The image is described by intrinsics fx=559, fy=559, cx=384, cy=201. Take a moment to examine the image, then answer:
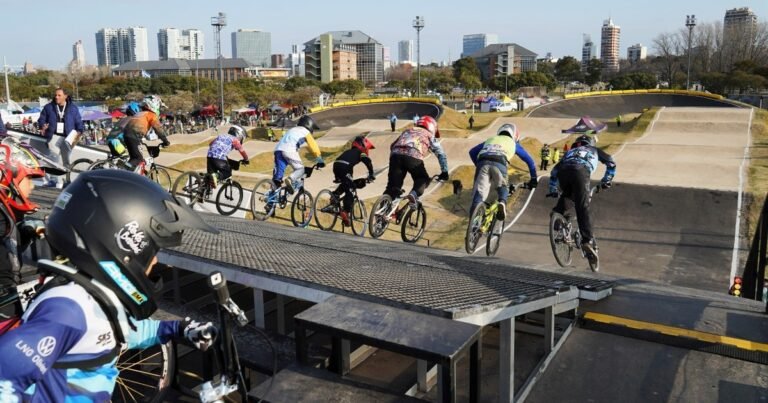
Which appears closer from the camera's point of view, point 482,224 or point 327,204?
point 482,224

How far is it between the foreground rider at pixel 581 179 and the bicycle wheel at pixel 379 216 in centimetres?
289

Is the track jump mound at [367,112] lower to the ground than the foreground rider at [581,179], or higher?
higher

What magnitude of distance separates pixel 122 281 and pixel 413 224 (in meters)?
8.62

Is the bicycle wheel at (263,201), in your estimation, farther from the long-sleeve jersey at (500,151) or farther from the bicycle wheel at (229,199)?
the long-sleeve jersey at (500,151)

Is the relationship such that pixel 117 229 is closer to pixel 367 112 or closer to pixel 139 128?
pixel 139 128

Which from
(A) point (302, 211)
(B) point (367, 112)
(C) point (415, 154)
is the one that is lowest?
(A) point (302, 211)

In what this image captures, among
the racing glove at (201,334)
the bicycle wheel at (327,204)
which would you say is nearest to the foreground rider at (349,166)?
the bicycle wheel at (327,204)

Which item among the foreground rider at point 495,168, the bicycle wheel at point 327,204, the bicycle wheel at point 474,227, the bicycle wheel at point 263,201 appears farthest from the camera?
the bicycle wheel at point 327,204

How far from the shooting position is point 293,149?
34.2ft

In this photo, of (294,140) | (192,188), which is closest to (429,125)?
(294,140)

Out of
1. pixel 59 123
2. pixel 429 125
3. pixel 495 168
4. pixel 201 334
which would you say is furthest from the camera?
pixel 59 123

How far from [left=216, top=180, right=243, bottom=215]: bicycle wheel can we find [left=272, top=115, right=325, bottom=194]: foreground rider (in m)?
1.19

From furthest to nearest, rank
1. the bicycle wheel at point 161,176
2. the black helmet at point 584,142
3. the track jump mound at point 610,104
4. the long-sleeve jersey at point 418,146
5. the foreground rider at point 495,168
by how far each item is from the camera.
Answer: the track jump mound at point 610,104 < the bicycle wheel at point 161,176 < the long-sleeve jersey at point 418,146 < the black helmet at point 584,142 < the foreground rider at point 495,168

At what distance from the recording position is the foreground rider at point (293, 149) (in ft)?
34.0
